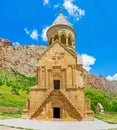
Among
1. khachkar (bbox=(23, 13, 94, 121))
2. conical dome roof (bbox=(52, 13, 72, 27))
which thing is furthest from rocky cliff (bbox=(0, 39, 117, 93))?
khachkar (bbox=(23, 13, 94, 121))

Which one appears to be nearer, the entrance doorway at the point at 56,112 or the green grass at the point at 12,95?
the entrance doorway at the point at 56,112

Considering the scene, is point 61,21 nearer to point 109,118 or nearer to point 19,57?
point 109,118

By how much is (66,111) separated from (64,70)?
13.9 ft

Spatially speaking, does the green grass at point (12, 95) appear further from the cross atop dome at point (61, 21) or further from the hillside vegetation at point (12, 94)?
the cross atop dome at point (61, 21)

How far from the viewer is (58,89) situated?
2494 centimetres

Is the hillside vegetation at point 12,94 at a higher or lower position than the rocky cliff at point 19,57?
lower

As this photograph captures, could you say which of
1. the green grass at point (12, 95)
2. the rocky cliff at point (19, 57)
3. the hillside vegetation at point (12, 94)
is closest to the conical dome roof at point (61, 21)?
the green grass at point (12, 95)

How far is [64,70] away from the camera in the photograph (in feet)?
83.5

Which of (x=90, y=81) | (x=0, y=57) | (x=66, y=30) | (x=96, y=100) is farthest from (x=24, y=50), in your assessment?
(x=66, y=30)

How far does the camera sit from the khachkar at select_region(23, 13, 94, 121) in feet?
78.8

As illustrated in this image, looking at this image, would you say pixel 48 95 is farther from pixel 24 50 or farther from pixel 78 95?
pixel 24 50

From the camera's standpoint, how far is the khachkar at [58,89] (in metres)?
24.0

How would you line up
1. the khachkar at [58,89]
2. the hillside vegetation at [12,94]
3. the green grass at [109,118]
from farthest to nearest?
the hillside vegetation at [12,94] → the khachkar at [58,89] → the green grass at [109,118]

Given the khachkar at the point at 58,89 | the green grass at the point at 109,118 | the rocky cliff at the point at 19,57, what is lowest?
the green grass at the point at 109,118
